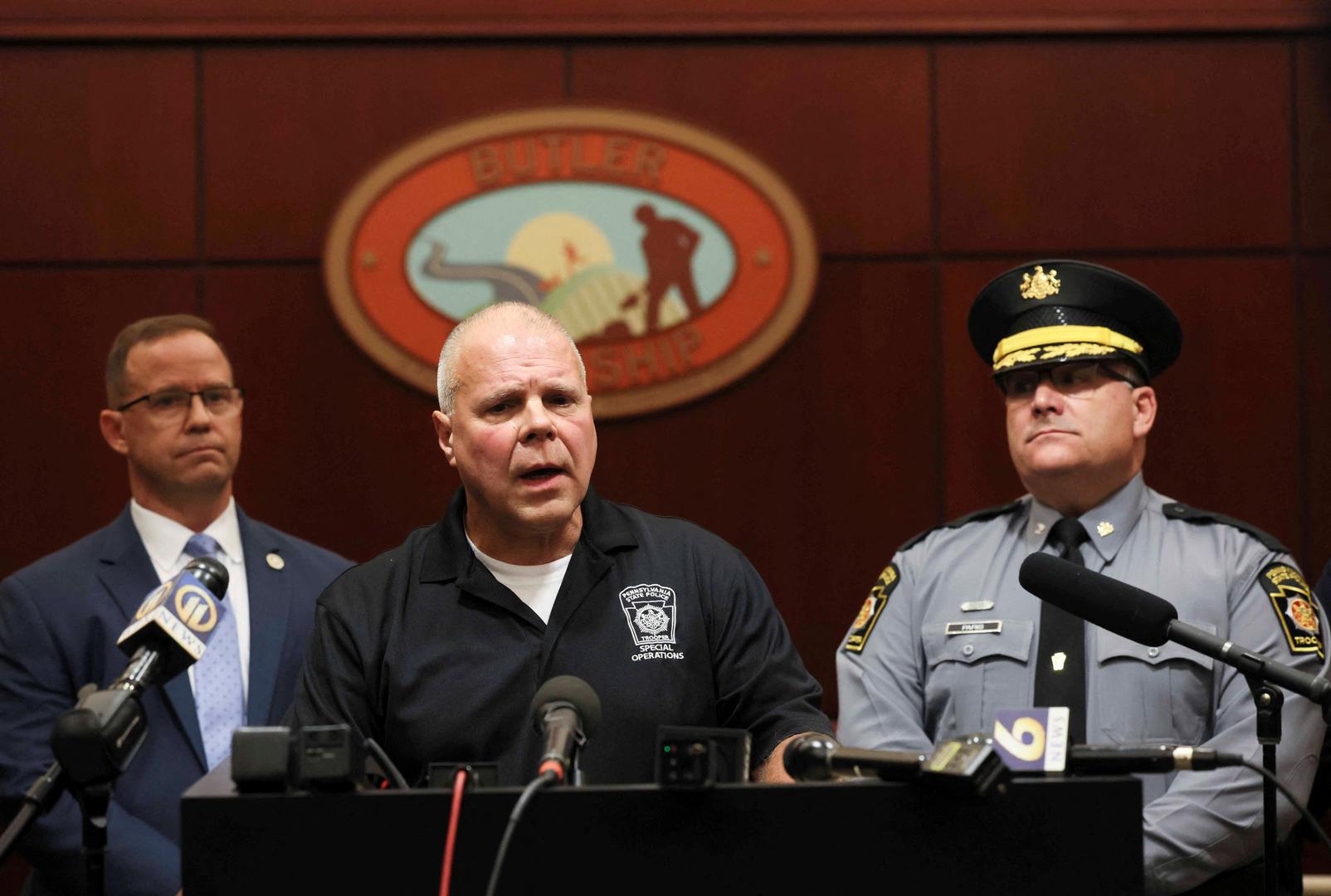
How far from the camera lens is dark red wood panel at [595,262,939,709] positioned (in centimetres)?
415

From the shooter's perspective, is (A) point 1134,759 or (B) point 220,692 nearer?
(A) point 1134,759

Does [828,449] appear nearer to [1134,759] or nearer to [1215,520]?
[1215,520]

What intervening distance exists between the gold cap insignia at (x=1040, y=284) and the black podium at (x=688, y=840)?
1558mm

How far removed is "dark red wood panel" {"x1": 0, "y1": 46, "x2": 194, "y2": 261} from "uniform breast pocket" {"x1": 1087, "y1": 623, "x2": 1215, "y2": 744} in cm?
269

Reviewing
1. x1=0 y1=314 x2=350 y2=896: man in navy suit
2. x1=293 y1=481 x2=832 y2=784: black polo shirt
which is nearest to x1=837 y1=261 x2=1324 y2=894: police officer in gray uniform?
x1=293 y1=481 x2=832 y2=784: black polo shirt

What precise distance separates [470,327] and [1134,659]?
4.19 feet

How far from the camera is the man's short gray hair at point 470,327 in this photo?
247 cm

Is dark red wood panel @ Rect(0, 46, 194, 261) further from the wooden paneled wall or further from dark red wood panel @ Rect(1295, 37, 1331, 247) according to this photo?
dark red wood panel @ Rect(1295, 37, 1331, 247)

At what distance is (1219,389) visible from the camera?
13.7 ft

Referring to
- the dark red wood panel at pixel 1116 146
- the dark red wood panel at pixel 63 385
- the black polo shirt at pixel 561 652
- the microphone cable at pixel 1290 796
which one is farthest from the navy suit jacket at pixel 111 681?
the dark red wood panel at pixel 1116 146

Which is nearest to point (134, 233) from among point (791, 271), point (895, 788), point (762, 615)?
point (791, 271)

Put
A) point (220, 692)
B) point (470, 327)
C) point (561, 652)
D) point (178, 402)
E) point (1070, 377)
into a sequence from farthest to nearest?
1. point (178, 402)
2. point (220, 692)
3. point (1070, 377)
4. point (470, 327)
5. point (561, 652)

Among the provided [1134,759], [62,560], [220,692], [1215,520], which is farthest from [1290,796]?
[62,560]

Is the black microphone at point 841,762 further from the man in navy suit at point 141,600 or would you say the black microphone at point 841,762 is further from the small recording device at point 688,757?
the man in navy suit at point 141,600
